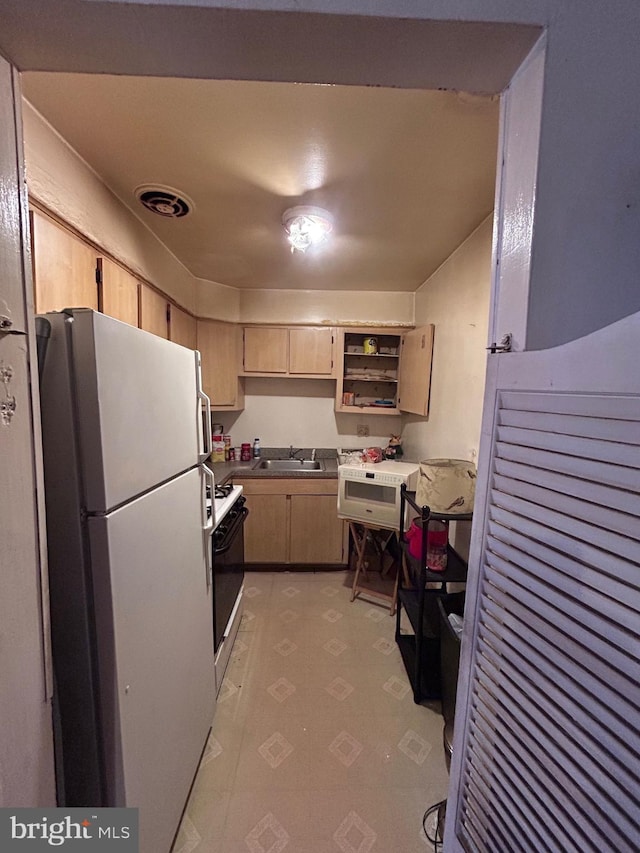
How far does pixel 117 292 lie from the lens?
1553 mm

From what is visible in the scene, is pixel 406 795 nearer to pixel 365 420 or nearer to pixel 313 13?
pixel 313 13

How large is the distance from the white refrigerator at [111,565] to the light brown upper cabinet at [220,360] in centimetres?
177

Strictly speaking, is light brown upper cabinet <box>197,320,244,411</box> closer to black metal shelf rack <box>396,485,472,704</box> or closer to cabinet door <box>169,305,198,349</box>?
cabinet door <box>169,305,198,349</box>

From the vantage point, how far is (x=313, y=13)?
1.68ft

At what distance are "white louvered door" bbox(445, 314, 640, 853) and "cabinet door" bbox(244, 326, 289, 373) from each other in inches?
96.0

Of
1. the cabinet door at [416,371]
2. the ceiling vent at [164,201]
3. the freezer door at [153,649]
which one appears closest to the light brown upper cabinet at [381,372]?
the cabinet door at [416,371]

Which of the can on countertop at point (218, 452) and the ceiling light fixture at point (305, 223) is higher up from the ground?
the ceiling light fixture at point (305, 223)

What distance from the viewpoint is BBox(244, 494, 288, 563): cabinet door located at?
272 cm

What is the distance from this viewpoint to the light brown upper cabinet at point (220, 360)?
2.76 metres

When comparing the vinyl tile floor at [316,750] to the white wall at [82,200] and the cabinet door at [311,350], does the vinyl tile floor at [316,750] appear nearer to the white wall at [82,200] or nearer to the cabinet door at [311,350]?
the cabinet door at [311,350]

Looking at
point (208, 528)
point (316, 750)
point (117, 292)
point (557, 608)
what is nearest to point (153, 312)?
point (117, 292)

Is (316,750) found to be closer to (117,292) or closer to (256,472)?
(256,472)

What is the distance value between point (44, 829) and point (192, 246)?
2.40 metres

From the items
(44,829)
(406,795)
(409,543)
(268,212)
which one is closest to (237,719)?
(406,795)
